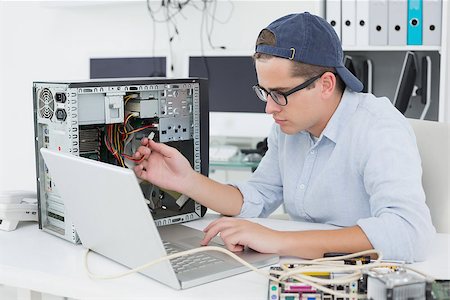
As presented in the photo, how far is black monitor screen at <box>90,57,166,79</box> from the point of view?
11.5 ft

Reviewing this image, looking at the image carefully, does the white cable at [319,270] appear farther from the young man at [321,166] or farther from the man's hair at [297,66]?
the man's hair at [297,66]

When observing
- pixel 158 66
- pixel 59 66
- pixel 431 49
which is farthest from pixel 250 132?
pixel 59 66

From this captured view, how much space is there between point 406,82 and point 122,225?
211 centimetres

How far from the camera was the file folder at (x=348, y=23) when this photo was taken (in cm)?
288

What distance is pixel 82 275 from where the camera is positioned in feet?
4.19

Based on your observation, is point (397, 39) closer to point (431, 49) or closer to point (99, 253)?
point (431, 49)

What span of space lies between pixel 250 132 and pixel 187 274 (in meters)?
2.07

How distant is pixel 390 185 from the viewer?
1396 millimetres

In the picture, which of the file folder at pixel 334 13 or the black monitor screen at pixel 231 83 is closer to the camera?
the file folder at pixel 334 13

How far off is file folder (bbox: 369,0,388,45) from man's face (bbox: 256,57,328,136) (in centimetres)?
137

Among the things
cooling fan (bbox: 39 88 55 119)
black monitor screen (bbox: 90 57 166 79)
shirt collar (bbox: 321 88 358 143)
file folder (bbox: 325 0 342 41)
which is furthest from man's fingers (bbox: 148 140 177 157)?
black monitor screen (bbox: 90 57 166 79)

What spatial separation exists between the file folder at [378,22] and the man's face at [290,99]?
137 cm

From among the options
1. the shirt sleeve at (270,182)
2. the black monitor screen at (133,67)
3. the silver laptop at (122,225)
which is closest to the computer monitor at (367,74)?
the black monitor screen at (133,67)

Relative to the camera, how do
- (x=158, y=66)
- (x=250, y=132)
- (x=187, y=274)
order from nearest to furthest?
(x=187, y=274), (x=250, y=132), (x=158, y=66)
